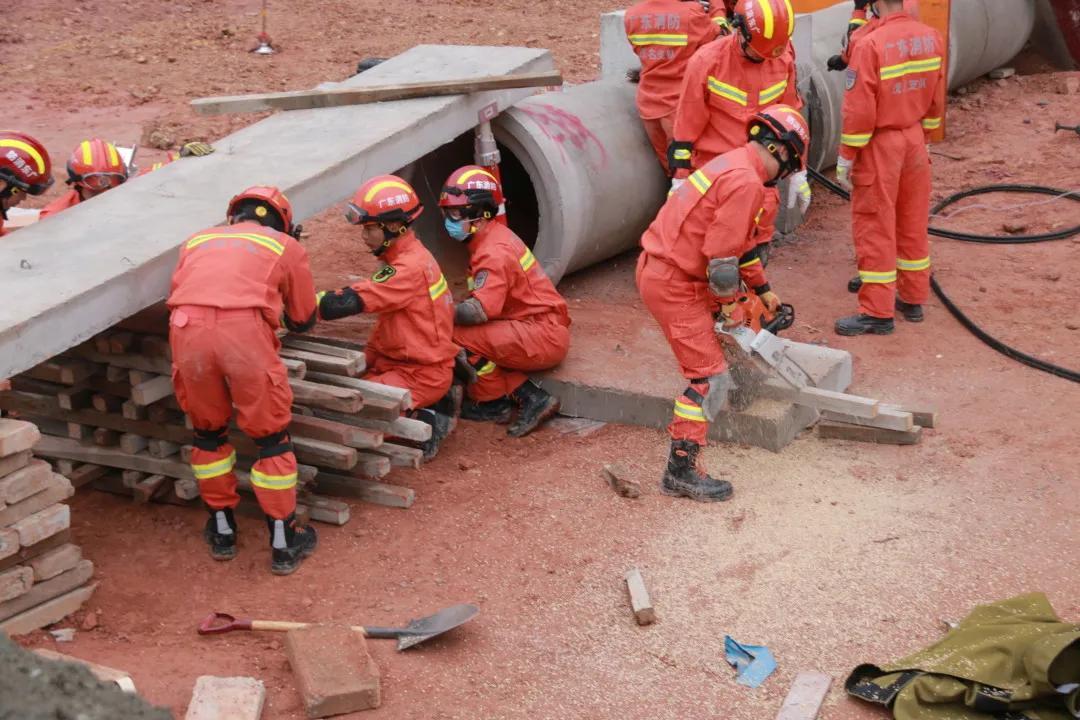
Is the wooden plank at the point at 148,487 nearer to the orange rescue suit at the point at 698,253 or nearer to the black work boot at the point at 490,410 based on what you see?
the black work boot at the point at 490,410

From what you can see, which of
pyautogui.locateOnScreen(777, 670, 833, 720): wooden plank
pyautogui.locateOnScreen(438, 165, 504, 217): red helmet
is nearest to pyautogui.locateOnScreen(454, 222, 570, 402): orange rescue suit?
pyautogui.locateOnScreen(438, 165, 504, 217): red helmet

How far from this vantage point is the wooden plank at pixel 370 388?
21.0ft

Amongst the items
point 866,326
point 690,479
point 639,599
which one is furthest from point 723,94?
point 639,599

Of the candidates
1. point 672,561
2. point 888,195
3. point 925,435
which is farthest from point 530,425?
point 888,195

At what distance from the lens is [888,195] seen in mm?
8266

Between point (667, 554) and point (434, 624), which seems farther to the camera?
point (667, 554)

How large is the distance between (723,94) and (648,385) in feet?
6.54

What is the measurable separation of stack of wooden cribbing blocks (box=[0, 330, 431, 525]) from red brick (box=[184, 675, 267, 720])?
4.86ft

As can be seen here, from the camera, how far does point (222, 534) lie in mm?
6215

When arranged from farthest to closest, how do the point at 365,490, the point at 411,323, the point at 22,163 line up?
the point at 22,163, the point at 411,323, the point at 365,490

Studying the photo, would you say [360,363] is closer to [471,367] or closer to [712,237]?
[471,367]

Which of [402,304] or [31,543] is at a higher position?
[402,304]

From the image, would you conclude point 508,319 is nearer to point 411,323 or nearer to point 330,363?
point 411,323

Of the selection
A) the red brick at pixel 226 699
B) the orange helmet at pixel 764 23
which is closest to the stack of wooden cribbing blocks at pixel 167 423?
the red brick at pixel 226 699
